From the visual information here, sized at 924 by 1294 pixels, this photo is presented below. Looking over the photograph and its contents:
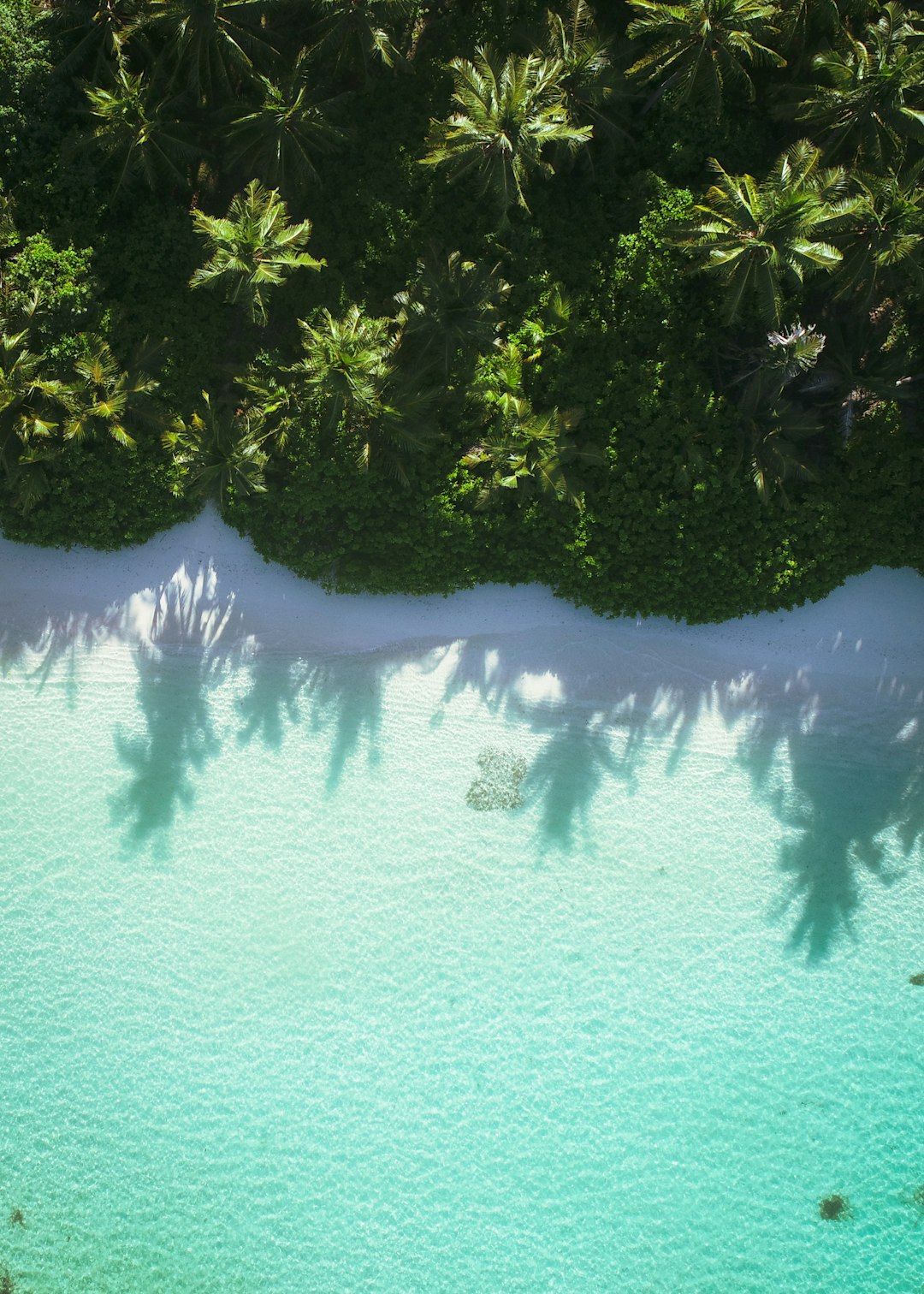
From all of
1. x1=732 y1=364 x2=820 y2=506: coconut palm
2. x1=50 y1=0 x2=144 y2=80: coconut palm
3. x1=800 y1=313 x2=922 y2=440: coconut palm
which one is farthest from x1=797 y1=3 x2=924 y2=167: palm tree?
x1=50 y1=0 x2=144 y2=80: coconut palm

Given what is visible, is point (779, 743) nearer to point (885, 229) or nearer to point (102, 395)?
point (885, 229)

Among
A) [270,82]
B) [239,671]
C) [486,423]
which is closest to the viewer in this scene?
[270,82]

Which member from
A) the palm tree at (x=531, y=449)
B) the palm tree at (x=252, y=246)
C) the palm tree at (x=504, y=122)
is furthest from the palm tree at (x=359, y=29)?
the palm tree at (x=531, y=449)

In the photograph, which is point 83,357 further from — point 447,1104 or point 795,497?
point 447,1104

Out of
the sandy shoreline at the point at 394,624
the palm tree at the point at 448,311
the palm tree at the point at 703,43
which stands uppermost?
the palm tree at the point at 703,43

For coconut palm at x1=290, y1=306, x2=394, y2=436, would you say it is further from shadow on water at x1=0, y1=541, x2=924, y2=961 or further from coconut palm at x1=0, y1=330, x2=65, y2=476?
shadow on water at x1=0, y1=541, x2=924, y2=961

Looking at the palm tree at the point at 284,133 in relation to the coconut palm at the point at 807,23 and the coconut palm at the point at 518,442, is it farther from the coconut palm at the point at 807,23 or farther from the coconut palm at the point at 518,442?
the coconut palm at the point at 807,23

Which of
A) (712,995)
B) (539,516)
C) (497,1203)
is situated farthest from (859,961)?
(539,516)
